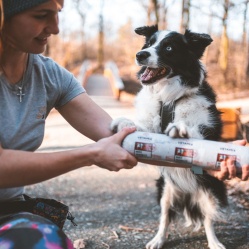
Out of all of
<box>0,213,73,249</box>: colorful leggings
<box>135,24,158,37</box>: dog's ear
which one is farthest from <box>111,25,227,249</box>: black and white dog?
<box>0,213,73,249</box>: colorful leggings

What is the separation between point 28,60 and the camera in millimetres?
1833

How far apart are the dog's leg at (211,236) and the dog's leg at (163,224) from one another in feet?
1.06

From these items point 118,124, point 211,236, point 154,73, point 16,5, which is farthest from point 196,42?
point 16,5

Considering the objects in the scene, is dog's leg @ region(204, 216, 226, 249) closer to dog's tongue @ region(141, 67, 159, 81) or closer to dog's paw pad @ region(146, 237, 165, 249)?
dog's paw pad @ region(146, 237, 165, 249)

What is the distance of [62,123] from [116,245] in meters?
6.71

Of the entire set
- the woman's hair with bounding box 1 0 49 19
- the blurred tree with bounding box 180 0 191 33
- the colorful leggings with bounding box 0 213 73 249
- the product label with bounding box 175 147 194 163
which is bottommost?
the colorful leggings with bounding box 0 213 73 249

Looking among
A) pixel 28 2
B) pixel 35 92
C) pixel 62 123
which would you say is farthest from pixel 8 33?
pixel 62 123

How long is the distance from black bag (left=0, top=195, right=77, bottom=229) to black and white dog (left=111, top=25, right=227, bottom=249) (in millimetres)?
1117

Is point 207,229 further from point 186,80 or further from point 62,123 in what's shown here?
point 62,123

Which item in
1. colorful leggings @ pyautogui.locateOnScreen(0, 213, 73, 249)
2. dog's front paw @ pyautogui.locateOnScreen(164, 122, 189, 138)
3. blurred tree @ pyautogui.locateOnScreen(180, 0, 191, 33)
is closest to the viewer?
colorful leggings @ pyautogui.locateOnScreen(0, 213, 73, 249)

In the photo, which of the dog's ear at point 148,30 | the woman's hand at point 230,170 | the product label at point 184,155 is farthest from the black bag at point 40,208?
the dog's ear at point 148,30

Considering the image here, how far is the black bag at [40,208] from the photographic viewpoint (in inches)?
67.5

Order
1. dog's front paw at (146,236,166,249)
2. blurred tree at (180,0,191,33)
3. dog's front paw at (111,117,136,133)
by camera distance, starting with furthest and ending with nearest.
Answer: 1. blurred tree at (180,0,191,33)
2. dog's front paw at (146,236,166,249)
3. dog's front paw at (111,117,136,133)

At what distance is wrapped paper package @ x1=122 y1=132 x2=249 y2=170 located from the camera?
1.78 metres
